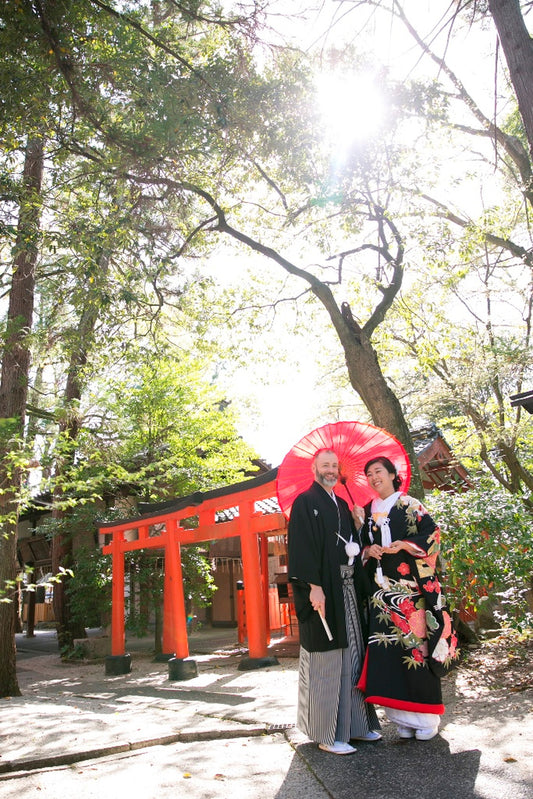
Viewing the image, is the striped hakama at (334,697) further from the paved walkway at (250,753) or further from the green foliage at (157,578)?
the green foliage at (157,578)

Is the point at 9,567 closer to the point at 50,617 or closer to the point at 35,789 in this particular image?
the point at 35,789

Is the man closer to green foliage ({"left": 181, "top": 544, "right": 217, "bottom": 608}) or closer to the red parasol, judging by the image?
the red parasol

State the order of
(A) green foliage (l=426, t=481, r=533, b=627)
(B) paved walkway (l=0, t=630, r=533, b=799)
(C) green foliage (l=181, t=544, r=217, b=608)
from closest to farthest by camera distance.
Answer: (B) paved walkway (l=0, t=630, r=533, b=799) < (A) green foliage (l=426, t=481, r=533, b=627) < (C) green foliage (l=181, t=544, r=217, b=608)

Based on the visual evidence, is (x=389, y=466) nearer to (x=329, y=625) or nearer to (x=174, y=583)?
(x=329, y=625)

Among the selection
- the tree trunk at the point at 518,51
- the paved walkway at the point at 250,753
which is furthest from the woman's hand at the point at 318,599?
the tree trunk at the point at 518,51

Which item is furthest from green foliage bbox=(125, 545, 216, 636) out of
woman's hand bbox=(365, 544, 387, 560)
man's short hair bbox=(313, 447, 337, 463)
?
woman's hand bbox=(365, 544, 387, 560)

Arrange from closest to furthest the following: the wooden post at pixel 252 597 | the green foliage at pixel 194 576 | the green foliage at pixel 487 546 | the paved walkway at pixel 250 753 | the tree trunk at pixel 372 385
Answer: the paved walkway at pixel 250 753
the green foliage at pixel 487 546
the tree trunk at pixel 372 385
the wooden post at pixel 252 597
the green foliage at pixel 194 576

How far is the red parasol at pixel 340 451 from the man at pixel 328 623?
0.50 m

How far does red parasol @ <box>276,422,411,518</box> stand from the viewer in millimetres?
4461

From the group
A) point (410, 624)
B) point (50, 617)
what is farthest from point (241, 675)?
point (50, 617)

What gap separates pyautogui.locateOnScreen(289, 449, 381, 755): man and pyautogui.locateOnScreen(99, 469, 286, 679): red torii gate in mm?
4076

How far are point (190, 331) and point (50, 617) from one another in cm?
1683

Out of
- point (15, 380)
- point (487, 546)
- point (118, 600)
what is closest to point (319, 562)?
point (487, 546)

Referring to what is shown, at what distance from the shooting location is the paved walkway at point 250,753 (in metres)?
2.96
